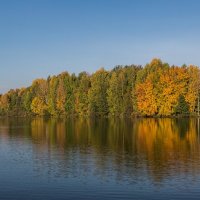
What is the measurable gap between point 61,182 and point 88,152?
15.6 metres

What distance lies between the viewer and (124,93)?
144875 millimetres

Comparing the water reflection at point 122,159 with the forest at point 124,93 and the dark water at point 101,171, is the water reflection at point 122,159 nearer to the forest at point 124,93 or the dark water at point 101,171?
the dark water at point 101,171

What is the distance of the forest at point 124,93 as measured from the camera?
126 m

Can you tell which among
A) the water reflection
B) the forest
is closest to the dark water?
the water reflection

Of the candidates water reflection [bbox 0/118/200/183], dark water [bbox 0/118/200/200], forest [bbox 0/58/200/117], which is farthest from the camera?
forest [bbox 0/58/200/117]

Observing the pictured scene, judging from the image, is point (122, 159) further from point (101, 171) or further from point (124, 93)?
point (124, 93)

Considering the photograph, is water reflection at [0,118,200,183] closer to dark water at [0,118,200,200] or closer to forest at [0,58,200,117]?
dark water at [0,118,200,200]

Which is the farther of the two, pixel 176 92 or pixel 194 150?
pixel 176 92

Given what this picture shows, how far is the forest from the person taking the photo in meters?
126

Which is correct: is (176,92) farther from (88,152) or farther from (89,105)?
(88,152)

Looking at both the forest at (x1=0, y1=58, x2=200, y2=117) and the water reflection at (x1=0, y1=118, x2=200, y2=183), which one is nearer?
the water reflection at (x1=0, y1=118, x2=200, y2=183)

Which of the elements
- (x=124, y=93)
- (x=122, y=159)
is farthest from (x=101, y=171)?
(x=124, y=93)

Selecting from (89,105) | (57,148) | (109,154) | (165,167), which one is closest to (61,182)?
(165,167)

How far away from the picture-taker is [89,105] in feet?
500
